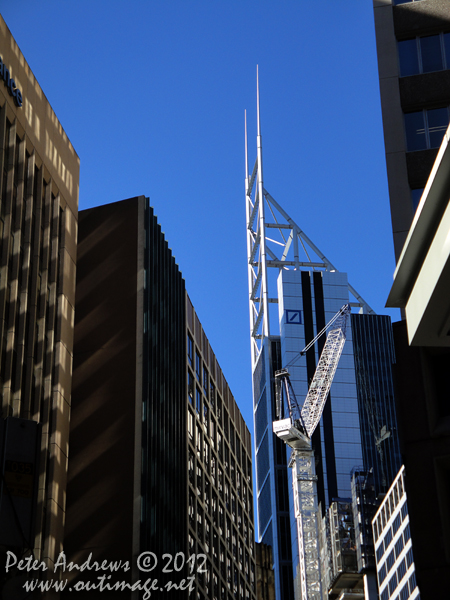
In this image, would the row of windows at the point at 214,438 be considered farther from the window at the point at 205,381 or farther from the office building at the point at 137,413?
the window at the point at 205,381

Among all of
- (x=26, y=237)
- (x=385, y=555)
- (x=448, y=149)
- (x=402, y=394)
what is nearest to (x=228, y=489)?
(x=385, y=555)

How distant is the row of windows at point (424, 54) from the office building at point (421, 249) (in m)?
0.05

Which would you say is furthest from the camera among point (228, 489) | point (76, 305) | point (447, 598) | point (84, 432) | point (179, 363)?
point (228, 489)

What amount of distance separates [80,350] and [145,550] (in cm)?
1583

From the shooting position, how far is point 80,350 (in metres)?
69.2

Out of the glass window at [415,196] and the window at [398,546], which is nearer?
the glass window at [415,196]

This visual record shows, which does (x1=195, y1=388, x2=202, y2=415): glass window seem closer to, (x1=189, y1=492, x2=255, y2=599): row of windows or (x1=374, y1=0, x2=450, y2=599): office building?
(x1=189, y1=492, x2=255, y2=599): row of windows

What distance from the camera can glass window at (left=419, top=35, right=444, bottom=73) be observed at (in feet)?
136

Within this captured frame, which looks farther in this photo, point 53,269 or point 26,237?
point 53,269

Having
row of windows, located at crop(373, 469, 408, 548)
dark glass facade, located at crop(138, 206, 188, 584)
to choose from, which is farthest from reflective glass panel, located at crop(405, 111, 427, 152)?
row of windows, located at crop(373, 469, 408, 548)

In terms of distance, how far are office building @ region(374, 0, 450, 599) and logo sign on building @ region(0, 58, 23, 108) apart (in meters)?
23.2

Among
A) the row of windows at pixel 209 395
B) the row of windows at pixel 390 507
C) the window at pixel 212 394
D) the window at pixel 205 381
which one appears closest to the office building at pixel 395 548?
the row of windows at pixel 390 507

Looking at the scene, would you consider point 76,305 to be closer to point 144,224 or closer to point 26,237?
point 144,224

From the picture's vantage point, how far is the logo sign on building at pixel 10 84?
54.1 m
